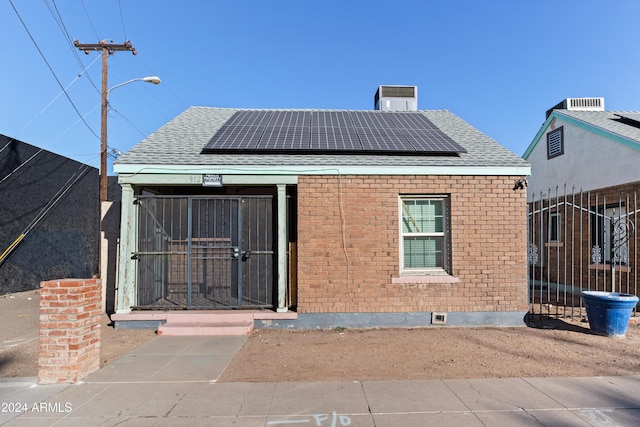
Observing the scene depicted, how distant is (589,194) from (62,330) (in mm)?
12275

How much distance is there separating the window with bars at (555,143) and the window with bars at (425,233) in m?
8.20

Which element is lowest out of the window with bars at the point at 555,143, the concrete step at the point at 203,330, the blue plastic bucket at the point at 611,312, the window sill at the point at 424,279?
the concrete step at the point at 203,330

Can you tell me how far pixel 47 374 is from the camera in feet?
14.5

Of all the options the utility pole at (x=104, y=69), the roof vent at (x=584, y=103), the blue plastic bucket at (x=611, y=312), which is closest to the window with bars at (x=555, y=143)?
the roof vent at (x=584, y=103)

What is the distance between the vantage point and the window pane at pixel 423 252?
730 centimetres

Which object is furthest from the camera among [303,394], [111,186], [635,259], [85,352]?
[111,186]

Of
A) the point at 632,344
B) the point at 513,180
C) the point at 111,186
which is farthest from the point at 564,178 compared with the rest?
the point at 111,186

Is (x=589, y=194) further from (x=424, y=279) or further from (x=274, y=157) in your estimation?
(x=274, y=157)

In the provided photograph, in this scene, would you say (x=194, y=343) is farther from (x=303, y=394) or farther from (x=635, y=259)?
(x=635, y=259)

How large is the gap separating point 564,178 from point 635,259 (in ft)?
13.8

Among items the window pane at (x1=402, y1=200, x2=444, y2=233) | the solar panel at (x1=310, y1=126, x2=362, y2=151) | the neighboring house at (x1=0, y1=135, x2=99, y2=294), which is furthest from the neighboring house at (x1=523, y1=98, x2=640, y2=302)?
the neighboring house at (x1=0, y1=135, x2=99, y2=294)

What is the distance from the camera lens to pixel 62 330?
4375mm

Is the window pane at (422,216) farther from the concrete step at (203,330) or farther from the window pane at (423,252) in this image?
the concrete step at (203,330)

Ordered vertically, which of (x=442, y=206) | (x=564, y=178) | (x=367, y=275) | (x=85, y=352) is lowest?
(x=85, y=352)
